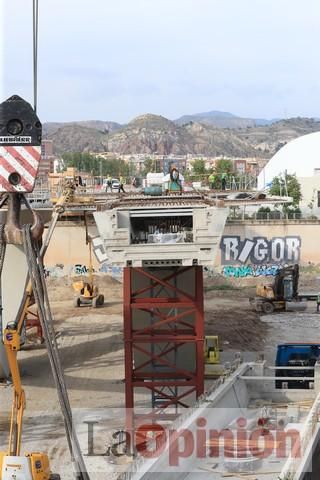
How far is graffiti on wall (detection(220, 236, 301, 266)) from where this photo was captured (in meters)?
75.1

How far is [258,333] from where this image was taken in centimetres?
4972

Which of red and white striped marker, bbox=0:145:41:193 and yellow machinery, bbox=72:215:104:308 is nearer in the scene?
red and white striped marker, bbox=0:145:41:193

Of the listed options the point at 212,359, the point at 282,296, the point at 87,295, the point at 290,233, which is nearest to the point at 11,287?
the point at 212,359

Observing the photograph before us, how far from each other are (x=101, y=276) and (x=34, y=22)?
2167 inches

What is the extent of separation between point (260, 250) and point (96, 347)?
109 feet

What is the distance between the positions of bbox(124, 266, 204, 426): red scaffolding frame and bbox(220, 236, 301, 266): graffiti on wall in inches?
1769

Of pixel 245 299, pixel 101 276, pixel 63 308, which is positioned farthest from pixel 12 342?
pixel 101 276

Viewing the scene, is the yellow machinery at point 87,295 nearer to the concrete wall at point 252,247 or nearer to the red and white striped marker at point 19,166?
the concrete wall at point 252,247

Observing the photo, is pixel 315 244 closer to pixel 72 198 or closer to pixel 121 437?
pixel 72 198

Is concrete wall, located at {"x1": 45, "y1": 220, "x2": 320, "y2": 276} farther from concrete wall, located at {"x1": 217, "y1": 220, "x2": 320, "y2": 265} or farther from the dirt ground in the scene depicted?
the dirt ground

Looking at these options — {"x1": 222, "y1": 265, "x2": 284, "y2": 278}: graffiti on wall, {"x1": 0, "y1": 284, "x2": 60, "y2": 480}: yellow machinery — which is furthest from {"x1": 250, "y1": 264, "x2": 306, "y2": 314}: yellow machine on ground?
{"x1": 0, "y1": 284, "x2": 60, "y2": 480}: yellow machinery

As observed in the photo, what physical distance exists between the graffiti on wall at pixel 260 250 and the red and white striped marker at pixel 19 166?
199 ft

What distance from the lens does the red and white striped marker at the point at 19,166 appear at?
14406 millimetres

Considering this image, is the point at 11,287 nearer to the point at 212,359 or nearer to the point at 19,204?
the point at 19,204
